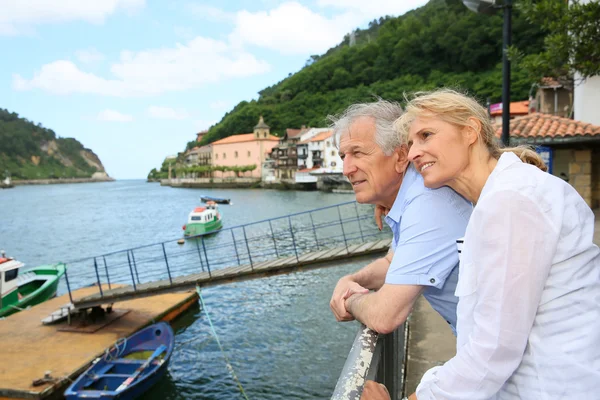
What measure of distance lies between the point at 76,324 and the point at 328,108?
109305 millimetres

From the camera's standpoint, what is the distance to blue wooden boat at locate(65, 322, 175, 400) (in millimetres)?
9734

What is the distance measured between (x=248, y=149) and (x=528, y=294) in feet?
407

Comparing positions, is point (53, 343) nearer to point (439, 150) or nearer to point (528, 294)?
point (439, 150)

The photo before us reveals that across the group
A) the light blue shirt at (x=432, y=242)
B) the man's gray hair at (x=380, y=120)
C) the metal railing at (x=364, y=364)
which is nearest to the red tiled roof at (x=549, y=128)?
the man's gray hair at (x=380, y=120)

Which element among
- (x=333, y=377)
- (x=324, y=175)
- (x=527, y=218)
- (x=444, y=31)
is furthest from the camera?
(x=444, y=31)

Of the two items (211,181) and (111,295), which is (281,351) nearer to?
(111,295)

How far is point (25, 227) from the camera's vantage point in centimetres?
5391

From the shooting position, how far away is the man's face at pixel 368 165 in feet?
7.43

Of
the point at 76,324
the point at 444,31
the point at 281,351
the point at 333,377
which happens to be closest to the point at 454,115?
the point at 333,377

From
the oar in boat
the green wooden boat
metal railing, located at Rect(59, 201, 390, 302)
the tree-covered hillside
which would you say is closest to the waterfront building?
the tree-covered hillside

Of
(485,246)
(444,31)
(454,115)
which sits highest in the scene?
(444,31)

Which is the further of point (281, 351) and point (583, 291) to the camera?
point (281, 351)

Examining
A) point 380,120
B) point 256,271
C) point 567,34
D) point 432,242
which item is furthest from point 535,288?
point 256,271

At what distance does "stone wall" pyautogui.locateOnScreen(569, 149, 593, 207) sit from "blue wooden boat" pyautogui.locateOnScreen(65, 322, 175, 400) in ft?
38.5
